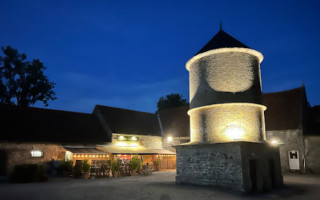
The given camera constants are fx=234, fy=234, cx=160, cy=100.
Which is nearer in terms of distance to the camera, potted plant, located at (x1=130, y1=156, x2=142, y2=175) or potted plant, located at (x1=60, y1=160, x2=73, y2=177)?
potted plant, located at (x1=60, y1=160, x2=73, y2=177)

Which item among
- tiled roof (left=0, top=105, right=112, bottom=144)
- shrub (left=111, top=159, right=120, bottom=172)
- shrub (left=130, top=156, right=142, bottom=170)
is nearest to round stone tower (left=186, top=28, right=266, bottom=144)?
shrub (left=130, top=156, right=142, bottom=170)

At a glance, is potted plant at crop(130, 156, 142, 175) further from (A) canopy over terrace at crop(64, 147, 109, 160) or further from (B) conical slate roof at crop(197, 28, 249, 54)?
(B) conical slate roof at crop(197, 28, 249, 54)

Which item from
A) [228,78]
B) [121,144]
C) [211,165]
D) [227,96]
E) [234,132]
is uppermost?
[228,78]

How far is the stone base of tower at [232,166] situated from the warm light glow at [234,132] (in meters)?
0.71

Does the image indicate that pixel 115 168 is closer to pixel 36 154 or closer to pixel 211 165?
pixel 36 154

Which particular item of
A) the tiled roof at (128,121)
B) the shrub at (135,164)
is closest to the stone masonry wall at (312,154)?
the shrub at (135,164)

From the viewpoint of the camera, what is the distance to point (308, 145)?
A: 1811cm

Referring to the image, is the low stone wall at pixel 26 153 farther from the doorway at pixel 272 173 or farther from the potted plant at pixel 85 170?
the doorway at pixel 272 173

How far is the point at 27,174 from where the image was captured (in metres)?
13.1

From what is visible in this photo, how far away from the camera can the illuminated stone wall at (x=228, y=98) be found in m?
11.5

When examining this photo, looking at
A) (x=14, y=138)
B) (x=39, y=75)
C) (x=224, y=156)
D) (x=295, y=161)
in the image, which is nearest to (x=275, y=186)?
(x=224, y=156)

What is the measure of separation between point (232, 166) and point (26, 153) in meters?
14.3

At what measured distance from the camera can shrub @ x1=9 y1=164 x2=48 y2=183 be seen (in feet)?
41.8

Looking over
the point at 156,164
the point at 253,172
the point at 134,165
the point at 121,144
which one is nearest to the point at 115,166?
the point at 134,165
